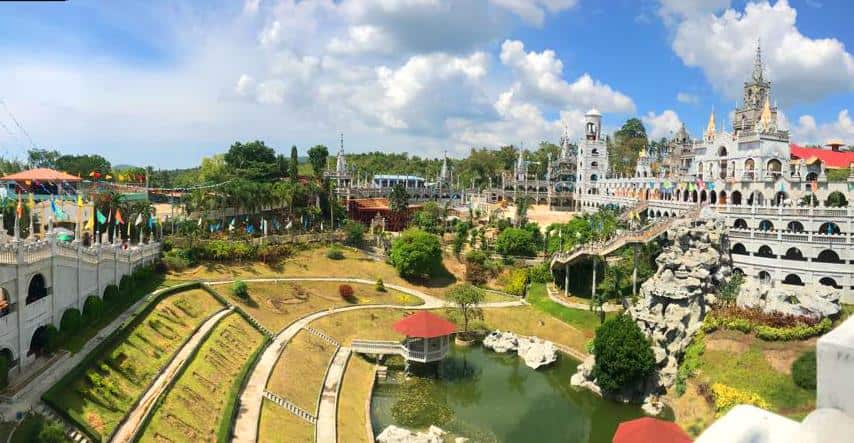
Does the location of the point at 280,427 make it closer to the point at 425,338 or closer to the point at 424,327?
the point at 425,338

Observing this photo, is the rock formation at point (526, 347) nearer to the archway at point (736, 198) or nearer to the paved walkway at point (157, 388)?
the paved walkway at point (157, 388)

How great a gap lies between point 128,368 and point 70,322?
4.05 meters

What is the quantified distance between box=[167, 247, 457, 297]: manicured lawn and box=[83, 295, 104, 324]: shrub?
17.5 m

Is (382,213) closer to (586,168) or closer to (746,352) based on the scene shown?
(586,168)

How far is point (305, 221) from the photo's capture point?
68.7 metres

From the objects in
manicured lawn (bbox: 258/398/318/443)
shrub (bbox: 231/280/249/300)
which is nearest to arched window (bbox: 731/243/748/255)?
manicured lawn (bbox: 258/398/318/443)

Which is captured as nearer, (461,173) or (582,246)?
(582,246)

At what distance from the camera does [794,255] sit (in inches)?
1991

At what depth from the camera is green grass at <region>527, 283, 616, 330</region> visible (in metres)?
50.6

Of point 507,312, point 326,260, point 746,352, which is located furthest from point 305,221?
point 746,352

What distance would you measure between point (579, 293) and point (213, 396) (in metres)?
38.0

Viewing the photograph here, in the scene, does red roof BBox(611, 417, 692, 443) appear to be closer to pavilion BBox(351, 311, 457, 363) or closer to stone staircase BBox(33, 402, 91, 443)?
pavilion BBox(351, 311, 457, 363)

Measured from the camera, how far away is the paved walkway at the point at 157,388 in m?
24.2

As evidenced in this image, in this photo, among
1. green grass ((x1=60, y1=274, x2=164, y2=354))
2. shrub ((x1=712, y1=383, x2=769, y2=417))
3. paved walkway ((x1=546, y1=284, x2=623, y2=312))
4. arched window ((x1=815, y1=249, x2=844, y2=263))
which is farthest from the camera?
paved walkway ((x1=546, y1=284, x2=623, y2=312))
